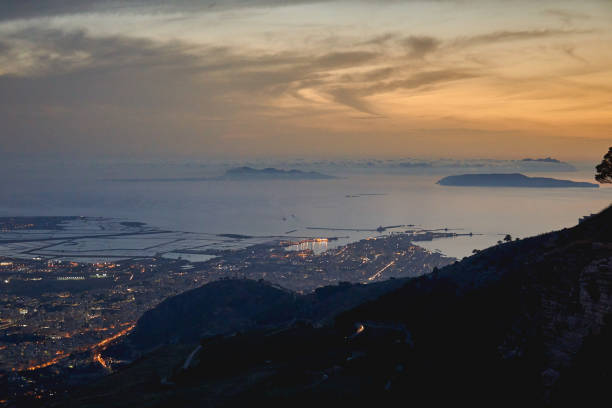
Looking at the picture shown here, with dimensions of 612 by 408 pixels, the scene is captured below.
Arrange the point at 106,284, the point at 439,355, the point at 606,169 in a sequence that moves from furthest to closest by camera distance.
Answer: the point at 106,284 → the point at 606,169 → the point at 439,355

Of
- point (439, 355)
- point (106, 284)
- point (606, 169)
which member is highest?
point (606, 169)

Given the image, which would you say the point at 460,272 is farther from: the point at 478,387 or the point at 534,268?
the point at 478,387

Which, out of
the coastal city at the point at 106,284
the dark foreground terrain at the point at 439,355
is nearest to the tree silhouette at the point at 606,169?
the dark foreground terrain at the point at 439,355

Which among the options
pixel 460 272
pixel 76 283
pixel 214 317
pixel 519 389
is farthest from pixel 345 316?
pixel 76 283

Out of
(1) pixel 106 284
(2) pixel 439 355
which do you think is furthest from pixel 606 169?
(1) pixel 106 284

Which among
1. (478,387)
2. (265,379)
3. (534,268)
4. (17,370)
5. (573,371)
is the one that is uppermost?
(534,268)


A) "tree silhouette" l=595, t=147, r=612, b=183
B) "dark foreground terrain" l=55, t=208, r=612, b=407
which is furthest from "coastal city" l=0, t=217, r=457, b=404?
"tree silhouette" l=595, t=147, r=612, b=183

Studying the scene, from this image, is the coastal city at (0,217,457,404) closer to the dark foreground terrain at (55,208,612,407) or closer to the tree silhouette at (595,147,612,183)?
the dark foreground terrain at (55,208,612,407)

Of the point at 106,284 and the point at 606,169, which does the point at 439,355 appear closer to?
the point at 606,169

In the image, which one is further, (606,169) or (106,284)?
(106,284)
